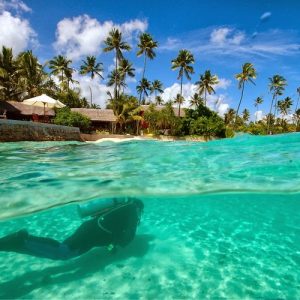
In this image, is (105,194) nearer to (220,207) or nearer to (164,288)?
(164,288)

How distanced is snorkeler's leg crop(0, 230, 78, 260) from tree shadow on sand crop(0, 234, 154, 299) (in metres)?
0.77

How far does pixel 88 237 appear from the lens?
6391 millimetres

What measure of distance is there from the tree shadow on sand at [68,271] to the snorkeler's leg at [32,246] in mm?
774

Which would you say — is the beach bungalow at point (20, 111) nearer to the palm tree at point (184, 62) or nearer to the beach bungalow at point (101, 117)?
the beach bungalow at point (101, 117)

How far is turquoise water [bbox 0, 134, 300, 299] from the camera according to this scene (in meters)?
6.12

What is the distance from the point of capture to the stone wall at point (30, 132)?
22.6 meters

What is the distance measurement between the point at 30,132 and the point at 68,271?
20099mm

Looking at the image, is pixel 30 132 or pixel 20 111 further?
pixel 20 111

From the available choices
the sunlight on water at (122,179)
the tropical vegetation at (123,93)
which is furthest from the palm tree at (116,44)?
the sunlight on water at (122,179)

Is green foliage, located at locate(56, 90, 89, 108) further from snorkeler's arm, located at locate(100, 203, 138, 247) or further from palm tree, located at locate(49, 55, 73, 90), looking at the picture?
snorkeler's arm, located at locate(100, 203, 138, 247)

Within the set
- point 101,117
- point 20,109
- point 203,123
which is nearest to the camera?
point 20,109

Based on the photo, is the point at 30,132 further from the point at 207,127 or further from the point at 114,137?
the point at 207,127

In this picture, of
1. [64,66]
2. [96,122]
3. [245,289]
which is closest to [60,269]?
[245,289]

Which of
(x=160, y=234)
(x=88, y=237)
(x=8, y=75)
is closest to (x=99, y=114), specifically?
(x=8, y=75)
